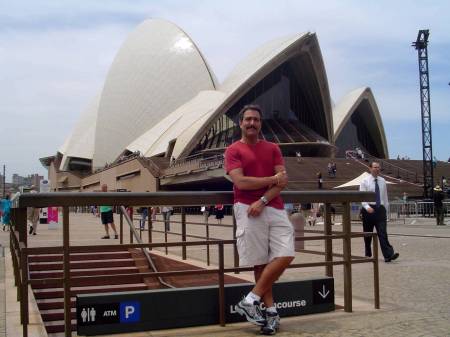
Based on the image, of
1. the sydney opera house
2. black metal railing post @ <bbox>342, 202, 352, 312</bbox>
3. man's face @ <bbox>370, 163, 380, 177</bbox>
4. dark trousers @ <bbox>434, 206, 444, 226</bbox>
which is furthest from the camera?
the sydney opera house

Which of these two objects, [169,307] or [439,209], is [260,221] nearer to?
[169,307]

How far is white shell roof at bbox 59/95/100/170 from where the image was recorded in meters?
70.2

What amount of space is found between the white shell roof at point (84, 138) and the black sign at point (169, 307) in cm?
6670

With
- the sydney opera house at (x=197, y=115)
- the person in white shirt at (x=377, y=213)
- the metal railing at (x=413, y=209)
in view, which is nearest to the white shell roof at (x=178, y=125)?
the sydney opera house at (x=197, y=115)

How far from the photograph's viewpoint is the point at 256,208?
393 cm

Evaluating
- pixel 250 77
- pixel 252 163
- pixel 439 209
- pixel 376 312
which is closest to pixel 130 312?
pixel 252 163

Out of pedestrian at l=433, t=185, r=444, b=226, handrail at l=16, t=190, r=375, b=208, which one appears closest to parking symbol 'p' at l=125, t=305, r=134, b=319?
handrail at l=16, t=190, r=375, b=208

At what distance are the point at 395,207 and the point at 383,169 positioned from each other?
62.5 feet

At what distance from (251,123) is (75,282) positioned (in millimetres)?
3384

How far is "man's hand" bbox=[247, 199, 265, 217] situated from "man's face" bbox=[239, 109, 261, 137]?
536 mm

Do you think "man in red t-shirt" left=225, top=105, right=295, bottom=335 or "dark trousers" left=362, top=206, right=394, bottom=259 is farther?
"dark trousers" left=362, top=206, right=394, bottom=259

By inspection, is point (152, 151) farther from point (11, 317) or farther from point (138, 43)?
point (11, 317)

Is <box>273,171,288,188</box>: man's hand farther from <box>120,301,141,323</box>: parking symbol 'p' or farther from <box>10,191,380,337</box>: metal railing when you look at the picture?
<box>120,301,141,323</box>: parking symbol 'p'

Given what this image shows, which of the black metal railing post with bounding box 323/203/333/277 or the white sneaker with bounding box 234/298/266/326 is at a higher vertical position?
the black metal railing post with bounding box 323/203/333/277
